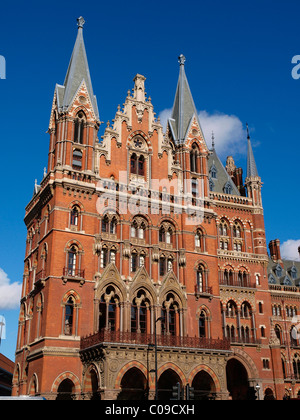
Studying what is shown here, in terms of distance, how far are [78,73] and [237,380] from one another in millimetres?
36639

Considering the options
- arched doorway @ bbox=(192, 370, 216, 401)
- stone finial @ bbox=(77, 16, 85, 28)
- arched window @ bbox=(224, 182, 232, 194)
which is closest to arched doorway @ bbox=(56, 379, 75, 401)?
arched doorway @ bbox=(192, 370, 216, 401)

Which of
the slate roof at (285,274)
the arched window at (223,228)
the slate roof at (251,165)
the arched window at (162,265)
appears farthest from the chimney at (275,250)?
the arched window at (162,265)

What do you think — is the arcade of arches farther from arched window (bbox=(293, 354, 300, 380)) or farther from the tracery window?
arched window (bbox=(293, 354, 300, 380))

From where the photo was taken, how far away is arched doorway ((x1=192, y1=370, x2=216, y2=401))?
42281 millimetres

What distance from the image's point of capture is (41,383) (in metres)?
38.6

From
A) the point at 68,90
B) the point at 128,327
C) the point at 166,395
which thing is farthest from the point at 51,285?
the point at 68,90

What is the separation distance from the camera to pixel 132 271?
4581cm

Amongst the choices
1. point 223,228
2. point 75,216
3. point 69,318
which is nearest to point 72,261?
point 75,216

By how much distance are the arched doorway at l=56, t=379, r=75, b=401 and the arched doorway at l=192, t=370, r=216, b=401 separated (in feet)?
33.9

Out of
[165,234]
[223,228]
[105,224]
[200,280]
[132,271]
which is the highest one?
[223,228]

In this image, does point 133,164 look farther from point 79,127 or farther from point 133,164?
point 79,127
